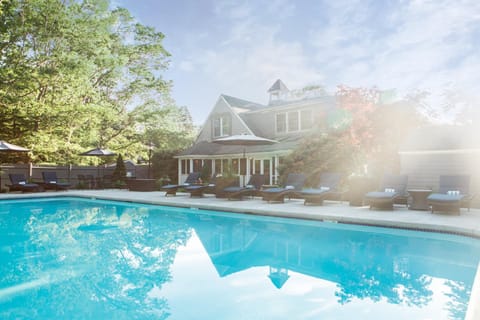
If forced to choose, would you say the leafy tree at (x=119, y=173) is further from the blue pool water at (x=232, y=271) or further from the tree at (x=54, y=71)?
the blue pool water at (x=232, y=271)

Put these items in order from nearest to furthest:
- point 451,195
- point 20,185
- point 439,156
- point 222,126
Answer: point 451,195
point 439,156
point 20,185
point 222,126

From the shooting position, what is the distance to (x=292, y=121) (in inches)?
864

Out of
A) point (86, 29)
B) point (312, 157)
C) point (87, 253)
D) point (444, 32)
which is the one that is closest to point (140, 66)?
point (86, 29)

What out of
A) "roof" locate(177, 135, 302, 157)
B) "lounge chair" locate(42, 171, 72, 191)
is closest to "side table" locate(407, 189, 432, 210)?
"roof" locate(177, 135, 302, 157)

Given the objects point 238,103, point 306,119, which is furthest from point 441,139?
point 238,103

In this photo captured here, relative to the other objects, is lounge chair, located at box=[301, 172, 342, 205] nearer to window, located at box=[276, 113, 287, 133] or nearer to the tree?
window, located at box=[276, 113, 287, 133]

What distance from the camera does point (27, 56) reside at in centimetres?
2092

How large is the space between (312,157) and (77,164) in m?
16.7

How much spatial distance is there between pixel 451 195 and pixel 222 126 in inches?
678

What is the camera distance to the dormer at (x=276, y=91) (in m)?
29.7

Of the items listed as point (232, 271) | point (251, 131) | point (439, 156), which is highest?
point (251, 131)

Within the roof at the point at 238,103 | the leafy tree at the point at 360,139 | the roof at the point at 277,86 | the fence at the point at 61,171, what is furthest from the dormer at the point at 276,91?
the leafy tree at the point at 360,139

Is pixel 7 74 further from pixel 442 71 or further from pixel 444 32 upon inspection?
pixel 442 71

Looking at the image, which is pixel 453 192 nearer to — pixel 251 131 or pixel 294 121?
pixel 294 121
